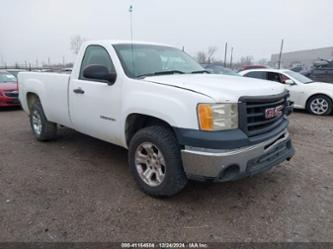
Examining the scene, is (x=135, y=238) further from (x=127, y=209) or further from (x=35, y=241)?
(x=35, y=241)

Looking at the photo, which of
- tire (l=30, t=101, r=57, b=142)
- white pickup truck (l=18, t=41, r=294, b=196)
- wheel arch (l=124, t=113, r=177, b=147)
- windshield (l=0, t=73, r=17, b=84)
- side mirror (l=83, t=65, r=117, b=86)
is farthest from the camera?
windshield (l=0, t=73, r=17, b=84)

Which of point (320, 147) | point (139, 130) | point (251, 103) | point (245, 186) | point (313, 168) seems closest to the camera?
point (251, 103)

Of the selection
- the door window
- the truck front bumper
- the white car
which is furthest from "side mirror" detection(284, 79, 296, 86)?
the door window

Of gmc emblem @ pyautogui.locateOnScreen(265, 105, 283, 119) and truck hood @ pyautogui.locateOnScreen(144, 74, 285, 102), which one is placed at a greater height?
truck hood @ pyautogui.locateOnScreen(144, 74, 285, 102)

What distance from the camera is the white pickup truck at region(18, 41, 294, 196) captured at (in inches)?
113

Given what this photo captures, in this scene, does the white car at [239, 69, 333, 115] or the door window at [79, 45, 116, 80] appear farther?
the white car at [239, 69, 333, 115]

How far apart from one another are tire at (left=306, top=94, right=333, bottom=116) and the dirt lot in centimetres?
457

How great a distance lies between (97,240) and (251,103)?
1.99m

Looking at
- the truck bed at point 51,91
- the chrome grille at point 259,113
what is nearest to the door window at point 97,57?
the truck bed at point 51,91

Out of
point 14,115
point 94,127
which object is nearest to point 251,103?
point 94,127

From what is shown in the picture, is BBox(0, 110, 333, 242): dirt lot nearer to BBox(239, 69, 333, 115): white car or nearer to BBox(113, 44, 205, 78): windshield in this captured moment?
BBox(113, 44, 205, 78): windshield

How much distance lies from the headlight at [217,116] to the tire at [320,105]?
730cm

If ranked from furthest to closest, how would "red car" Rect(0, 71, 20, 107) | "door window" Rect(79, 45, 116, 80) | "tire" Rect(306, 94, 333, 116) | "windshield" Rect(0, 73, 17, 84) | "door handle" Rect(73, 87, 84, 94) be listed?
"windshield" Rect(0, 73, 17, 84), "red car" Rect(0, 71, 20, 107), "tire" Rect(306, 94, 333, 116), "door handle" Rect(73, 87, 84, 94), "door window" Rect(79, 45, 116, 80)

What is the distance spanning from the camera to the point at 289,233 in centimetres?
276
